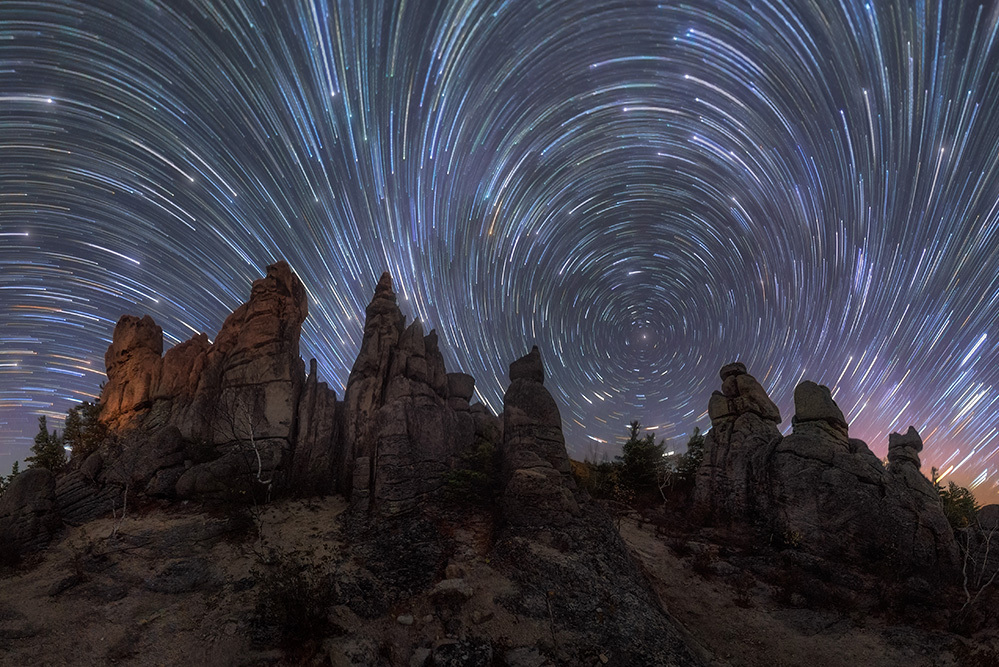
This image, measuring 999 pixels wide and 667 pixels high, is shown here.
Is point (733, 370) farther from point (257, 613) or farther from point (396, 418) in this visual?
point (257, 613)

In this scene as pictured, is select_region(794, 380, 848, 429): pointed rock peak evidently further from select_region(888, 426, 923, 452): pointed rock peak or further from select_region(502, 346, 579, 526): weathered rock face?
select_region(502, 346, 579, 526): weathered rock face

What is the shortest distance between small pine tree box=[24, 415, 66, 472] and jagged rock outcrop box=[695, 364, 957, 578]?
146ft

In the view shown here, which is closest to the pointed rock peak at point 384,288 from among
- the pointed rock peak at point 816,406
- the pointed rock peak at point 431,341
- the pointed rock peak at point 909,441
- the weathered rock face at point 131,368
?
the pointed rock peak at point 431,341

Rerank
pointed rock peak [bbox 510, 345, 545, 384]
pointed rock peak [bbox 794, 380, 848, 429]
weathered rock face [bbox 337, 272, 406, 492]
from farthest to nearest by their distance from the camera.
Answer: pointed rock peak [bbox 510, 345, 545, 384] → pointed rock peak [bbox 794, 380, 848, 429] → weathered rock face [bbox 337, 272, 406, 492]

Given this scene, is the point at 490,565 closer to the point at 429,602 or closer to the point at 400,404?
the point at 429,602

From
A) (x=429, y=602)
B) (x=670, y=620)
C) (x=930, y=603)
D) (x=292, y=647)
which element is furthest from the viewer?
(x=930, y=603)

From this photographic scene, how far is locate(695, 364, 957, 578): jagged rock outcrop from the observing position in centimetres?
2164

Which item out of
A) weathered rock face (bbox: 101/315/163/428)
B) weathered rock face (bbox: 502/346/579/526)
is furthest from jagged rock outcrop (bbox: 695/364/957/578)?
weathered rock face (bbox: 101/315/163/428)

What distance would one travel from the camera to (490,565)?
17844 millimetres

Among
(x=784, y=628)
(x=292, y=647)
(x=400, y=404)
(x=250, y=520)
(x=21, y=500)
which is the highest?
(x=400, y=404)

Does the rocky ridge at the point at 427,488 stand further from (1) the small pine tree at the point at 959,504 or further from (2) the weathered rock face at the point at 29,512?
(1) the small pine tree at the point at 959,504

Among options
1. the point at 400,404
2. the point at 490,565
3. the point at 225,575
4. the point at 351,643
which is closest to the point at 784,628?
the point at 490,565

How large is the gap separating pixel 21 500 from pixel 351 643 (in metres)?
17.7

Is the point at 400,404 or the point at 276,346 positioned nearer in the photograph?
the point at 400,404
